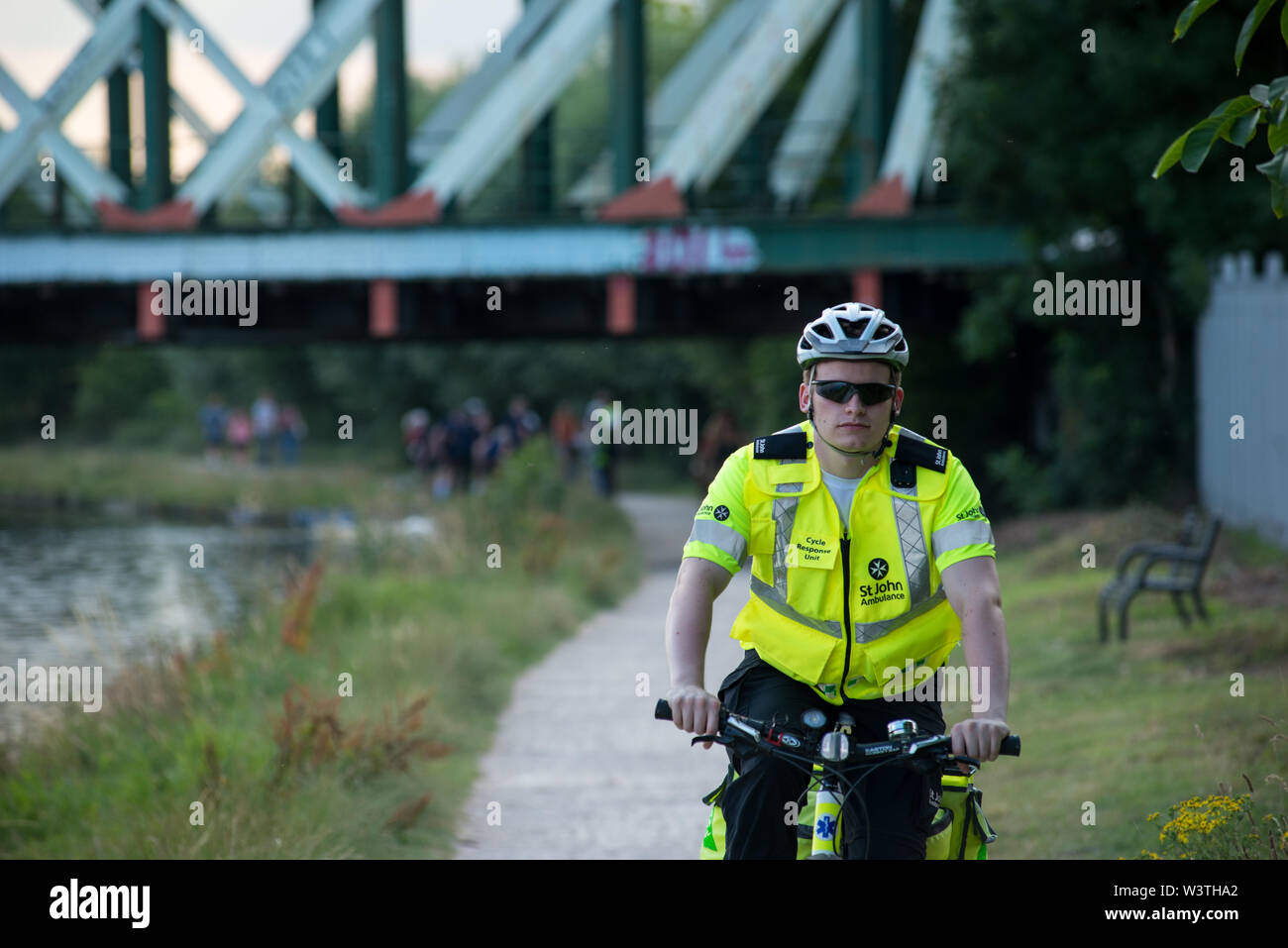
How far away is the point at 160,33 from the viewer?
32375 mm

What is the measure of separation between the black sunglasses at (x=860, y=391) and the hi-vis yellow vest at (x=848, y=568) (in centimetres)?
16

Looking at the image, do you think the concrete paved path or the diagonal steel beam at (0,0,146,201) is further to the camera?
the diagonal steel beam at (0,0,146,201)

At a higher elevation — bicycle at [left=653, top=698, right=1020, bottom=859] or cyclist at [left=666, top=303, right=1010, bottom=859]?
cyclist at [left=666, top=303, right=1010, bottom=859]

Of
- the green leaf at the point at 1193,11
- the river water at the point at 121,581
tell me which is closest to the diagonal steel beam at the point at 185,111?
the river water at the point at 121,581

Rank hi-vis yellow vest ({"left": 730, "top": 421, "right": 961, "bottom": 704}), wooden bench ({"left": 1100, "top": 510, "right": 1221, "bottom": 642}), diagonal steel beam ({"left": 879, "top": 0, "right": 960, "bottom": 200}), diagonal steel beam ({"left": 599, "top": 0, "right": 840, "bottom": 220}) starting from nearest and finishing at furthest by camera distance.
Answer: hi-vis yellow vest ({"left": 730, "top": 421, "right": 961, "bottom": 704})
wooden bench ({"left": 1100, "top": 510, "right": 1221, "bottom": 642})
diagonal steel beam ({"left": 879, "top": 0, "right": 960, "bottom": 200})
diagonal steel beam ({"left": 599, "top": 0, "right": 840, "bottom": 220})

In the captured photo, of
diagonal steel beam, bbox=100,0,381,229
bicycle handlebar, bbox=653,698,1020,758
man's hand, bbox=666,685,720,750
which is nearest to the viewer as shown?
bicycle handlebar, bbox=653,698,1020,758

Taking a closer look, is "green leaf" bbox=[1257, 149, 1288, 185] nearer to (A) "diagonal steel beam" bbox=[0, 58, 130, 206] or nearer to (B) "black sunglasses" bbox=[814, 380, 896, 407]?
(B) "black sunglasses" bbox=[814, 380, 896, 407]

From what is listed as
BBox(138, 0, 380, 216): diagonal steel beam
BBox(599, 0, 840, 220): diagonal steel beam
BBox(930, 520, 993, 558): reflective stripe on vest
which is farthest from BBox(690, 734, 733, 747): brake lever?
BBox(138, 0, 380, 216): diagonal steel beam

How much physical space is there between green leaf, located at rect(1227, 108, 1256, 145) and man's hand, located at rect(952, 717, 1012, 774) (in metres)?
1.56

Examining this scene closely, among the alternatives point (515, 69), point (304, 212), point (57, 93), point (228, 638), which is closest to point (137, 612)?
point (228, 638)

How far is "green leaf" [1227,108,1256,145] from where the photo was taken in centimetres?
434

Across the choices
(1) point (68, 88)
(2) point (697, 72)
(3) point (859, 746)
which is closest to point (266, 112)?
(1) point (68, 88)

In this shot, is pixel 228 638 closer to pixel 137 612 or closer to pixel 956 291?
pixel 137 612
